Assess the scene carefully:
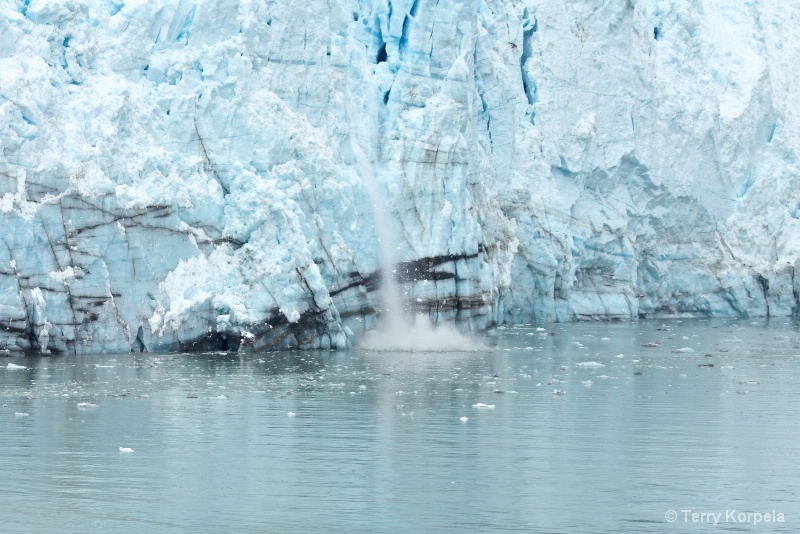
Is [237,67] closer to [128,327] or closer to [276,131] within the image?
[276,131]

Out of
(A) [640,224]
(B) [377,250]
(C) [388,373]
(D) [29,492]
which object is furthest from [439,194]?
(D) [29,492]

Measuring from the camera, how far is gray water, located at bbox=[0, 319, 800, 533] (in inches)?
379

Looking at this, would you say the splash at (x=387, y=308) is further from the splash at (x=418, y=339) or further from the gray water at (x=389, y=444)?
the gray water at (x=389, y=444)

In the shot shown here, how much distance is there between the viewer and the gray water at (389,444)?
Answer: 9617 mm

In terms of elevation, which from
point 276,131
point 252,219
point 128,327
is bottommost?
point 128,327

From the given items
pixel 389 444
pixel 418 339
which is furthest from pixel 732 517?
pixel 418 339

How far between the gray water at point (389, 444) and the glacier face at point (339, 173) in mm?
1046

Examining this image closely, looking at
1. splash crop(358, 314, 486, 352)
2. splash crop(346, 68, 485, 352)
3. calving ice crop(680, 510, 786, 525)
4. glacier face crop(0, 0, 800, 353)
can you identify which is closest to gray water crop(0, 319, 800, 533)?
calving ice crop(680, 510, 786, 525)

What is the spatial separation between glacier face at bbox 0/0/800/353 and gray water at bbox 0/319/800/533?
1.05 m

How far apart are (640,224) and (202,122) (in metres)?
11.9

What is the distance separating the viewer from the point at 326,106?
2050 centimetres

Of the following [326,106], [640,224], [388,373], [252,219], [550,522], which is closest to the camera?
[550,522]

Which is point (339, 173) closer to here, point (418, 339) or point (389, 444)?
point (418, 339)

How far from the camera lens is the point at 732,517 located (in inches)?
377
